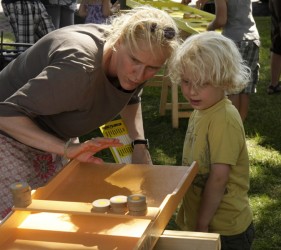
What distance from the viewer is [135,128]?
2.82 metres

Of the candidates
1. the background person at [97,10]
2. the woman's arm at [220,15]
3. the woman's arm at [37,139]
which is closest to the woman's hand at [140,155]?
the woman's arm at [37,139]

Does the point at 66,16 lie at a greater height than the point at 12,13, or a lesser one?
lesser

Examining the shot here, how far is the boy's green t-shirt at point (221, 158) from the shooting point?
233cm

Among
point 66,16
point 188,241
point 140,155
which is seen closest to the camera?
point 188,241

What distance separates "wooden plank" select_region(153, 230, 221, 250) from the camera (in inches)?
70.8

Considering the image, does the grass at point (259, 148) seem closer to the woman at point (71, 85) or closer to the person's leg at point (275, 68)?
the person's leg at point (275, 68)

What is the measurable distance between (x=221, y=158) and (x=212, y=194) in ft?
0.48

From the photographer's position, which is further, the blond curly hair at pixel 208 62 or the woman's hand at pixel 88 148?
the blond curly hair at pixel 208 62

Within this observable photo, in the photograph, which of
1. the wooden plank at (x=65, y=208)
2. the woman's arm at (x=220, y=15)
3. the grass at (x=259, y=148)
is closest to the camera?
the wooden plank at (x=65, y=208)

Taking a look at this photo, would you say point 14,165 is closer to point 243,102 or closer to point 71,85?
point 71,85

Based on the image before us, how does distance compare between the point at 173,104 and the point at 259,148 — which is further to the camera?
the point at 173,104

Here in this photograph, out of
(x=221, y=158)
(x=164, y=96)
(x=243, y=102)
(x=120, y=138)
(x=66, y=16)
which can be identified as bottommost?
(x=164, y=96)

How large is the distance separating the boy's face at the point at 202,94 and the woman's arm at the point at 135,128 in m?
0.46

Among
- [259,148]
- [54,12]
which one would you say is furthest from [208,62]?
[54,12]
